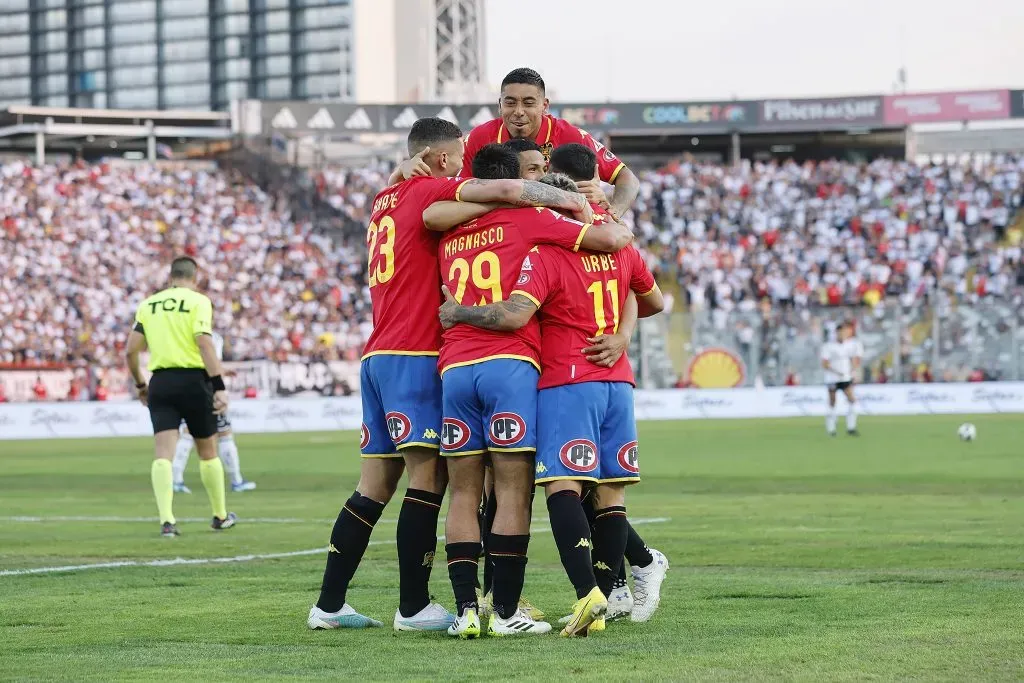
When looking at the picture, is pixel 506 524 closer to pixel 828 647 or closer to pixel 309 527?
pixel 828 647

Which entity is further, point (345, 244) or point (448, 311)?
point (345, 244)

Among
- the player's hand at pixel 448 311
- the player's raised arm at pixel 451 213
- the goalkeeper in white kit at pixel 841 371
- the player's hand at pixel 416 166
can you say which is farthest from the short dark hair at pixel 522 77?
the goalkeeper in white kit at pixel 841 371

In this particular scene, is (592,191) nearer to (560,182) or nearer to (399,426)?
(560,182)

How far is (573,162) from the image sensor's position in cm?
783

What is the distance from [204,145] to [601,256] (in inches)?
2295

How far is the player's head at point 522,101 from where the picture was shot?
8320 millimetres

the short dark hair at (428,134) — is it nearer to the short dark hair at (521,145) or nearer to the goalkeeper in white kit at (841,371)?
the short dark hair at (521,145)

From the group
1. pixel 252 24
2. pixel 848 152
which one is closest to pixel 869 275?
pixel 848 152

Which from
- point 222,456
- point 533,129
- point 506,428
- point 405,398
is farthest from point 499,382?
point 222,456

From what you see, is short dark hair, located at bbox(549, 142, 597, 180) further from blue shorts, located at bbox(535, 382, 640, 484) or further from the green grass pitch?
the green grass pitch

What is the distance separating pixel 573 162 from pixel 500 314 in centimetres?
113

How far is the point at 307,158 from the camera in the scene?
5844cm

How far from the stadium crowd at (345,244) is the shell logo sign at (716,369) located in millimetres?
4629

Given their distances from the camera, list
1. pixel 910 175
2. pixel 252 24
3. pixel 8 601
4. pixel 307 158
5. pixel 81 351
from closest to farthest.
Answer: pixel 8 601 → pixel 81 351 → pixel 910 175 → pixel 307 158 → pixel 252 24
